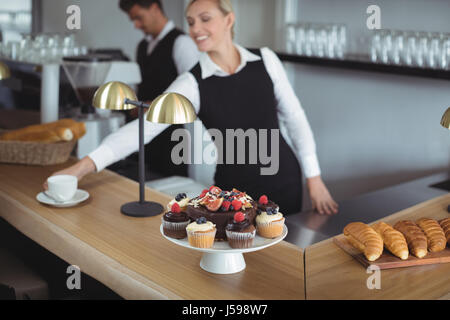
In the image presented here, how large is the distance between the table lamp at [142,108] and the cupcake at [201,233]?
287 mm

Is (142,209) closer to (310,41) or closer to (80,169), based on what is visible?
(80,169)

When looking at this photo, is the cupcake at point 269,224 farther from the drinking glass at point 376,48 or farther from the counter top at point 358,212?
the drinking glass at point 376,48

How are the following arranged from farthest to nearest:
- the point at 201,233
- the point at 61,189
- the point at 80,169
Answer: the point at 80,169 < the point at 61,189 < the point at 201,233

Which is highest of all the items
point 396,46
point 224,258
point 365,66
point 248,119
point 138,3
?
point 138,3

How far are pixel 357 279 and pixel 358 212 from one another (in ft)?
3.12

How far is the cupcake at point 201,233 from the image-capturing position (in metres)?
1.21

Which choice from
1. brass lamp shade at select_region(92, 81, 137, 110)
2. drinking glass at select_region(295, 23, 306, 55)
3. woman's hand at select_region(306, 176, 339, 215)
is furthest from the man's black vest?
brass lamp shade at select_region(92, 81, 137, 110)

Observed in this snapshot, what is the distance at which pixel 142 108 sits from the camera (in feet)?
5.44

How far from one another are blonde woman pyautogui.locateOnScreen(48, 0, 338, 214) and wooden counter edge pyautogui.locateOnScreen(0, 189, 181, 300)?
9.8 inches

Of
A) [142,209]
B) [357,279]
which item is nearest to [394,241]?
[357,279]

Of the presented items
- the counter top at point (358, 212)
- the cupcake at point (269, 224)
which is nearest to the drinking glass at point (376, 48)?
the counter top at point (358, 212)

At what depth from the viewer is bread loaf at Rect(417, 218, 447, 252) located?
139cm

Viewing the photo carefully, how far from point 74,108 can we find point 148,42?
1253 millimetres
